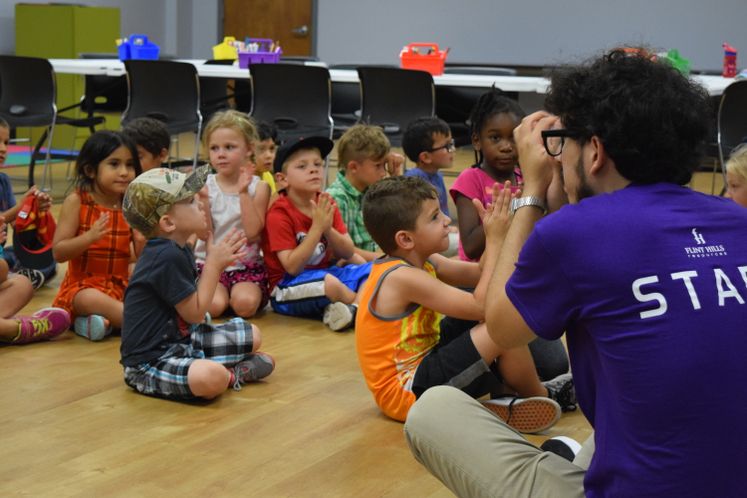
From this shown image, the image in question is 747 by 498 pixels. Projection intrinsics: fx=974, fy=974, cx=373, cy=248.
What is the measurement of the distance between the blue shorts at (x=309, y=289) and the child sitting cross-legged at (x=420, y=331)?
1.07m

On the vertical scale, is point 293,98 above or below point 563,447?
above

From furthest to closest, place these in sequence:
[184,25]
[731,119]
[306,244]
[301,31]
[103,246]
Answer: [184,25] → [301,31] → [731,119] → [306,244] → [103,246]

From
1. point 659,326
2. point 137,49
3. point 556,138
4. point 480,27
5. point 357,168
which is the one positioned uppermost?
point 480,27

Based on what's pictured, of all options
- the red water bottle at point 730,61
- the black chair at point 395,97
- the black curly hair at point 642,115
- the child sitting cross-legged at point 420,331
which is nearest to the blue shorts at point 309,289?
the child sitting cross-legged at point 420,331

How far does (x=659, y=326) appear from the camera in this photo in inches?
51.7

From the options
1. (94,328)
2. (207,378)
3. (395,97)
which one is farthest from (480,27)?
(207,378)

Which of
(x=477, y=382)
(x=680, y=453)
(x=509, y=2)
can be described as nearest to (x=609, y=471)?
(x=680, y=453)

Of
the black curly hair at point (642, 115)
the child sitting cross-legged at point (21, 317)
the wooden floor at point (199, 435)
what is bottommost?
the wooden floor at point (199, 435)

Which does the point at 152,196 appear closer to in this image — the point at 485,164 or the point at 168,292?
the point at 168,292

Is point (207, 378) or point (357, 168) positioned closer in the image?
point (207, 378)

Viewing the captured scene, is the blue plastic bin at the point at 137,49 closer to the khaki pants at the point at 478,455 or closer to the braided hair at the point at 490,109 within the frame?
the braided hair at the point at 490,109

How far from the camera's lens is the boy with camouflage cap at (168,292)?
2674 millimetres

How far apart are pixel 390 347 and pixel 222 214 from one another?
1433 millimetres

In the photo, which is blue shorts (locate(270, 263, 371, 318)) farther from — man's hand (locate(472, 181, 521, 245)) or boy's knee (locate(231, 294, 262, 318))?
man's hand (locate(472, 181, 521, 245))
